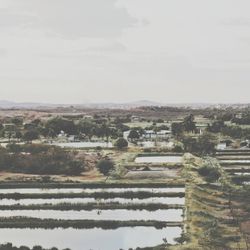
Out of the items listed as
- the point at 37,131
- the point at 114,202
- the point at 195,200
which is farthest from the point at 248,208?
the point at 37,131

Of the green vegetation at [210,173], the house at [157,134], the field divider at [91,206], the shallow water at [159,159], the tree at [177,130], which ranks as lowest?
the field divider at [91,206]

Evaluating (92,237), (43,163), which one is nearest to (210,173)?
(43,163)

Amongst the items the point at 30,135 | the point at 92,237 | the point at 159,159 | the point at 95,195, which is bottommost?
the point at 92,237

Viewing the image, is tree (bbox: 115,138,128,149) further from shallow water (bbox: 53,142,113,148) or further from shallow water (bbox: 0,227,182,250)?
shallow water (bbox: 0,227,182,250)

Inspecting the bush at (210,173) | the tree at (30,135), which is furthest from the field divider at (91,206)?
the tree at (30,135)

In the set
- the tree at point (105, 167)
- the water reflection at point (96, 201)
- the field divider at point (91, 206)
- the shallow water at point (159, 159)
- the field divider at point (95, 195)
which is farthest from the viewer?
the shallow water at point (159, 159)

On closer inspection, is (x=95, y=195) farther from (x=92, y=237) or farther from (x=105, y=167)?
(x=92, y=237)

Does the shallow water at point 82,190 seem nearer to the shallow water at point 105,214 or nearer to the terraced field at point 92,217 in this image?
the terraced field at point 92,217
